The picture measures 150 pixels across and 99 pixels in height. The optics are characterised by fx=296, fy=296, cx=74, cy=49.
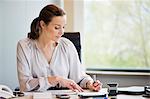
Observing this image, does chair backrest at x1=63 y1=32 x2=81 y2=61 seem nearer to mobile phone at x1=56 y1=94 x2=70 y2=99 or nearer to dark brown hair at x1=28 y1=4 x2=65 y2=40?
dark brown hair at x1=28 y1=4 x2=65 y2=40

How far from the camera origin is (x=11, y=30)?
2781 millimetres

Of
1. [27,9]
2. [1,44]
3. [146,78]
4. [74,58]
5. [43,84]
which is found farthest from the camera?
[146,78]

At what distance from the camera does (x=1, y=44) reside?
2.61 metres

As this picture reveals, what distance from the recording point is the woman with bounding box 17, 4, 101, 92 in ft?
6.82

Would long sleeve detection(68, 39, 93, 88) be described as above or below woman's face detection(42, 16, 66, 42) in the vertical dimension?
below

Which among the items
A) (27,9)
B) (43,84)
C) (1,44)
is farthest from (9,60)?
(43,84)

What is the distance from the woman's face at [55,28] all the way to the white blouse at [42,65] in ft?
0.37

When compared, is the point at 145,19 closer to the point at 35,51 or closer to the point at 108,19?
the point at 108,19

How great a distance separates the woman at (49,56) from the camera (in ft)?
6.82

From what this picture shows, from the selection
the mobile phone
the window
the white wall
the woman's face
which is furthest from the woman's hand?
the window

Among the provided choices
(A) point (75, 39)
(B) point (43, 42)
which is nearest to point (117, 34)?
(A) point (75, 39)

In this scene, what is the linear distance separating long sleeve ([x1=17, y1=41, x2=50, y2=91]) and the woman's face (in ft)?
0.65

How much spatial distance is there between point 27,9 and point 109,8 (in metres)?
0.99

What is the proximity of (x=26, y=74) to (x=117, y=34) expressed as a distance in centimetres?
167
